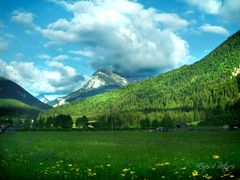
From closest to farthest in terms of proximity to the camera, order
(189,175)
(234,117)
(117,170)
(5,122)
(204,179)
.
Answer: (204,179) → (189,175) → (117,170) → (5,122) → (234,117)

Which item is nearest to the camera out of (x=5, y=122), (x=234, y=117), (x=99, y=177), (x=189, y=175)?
(x=189, y=175)

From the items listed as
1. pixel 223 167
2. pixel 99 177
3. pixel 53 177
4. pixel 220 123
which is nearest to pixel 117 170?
pixel 99 177

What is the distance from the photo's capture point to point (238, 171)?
42.2ft

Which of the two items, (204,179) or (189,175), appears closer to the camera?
(204,179)

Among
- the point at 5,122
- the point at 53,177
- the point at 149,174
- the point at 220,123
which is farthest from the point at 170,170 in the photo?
the point at 220,123

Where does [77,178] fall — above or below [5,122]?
below

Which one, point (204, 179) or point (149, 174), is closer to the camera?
point (204, 179)

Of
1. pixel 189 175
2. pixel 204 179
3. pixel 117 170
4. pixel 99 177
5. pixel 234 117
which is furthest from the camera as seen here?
pixel 234 117

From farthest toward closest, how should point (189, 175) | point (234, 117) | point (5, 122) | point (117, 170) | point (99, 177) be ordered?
point (234, 117) < point (5, 122) < point (117, 170) < point (99, 177) < point (189, 175)

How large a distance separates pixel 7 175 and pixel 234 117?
193 m

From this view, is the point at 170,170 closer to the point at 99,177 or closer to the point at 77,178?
the point at 99,177

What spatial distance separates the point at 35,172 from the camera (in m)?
15.4

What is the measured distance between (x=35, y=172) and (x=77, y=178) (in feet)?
10.2

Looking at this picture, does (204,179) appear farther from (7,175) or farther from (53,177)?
(7,175)
